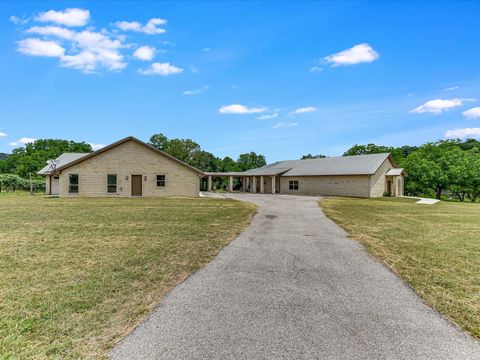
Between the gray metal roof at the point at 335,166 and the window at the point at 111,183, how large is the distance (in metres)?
19.1

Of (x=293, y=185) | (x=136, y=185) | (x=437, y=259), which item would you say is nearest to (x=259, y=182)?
(x=293, y=185)

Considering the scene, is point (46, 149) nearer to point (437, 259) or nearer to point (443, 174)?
point (443, 174)

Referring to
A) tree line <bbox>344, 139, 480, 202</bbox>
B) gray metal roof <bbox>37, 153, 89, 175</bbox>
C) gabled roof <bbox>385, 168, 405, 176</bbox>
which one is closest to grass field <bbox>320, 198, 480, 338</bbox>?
gabled roof <bbox>385, 168, 405, 176</bbox>

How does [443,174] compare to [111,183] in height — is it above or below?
above

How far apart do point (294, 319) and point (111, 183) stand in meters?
24.8

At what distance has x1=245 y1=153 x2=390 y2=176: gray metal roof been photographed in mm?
31427

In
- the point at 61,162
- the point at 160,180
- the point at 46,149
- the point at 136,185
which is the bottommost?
the point at 136,185

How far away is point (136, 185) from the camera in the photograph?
2602 centimetres

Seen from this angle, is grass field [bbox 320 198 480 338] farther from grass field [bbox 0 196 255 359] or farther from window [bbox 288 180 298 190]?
window [bbox 288 180 298 190]

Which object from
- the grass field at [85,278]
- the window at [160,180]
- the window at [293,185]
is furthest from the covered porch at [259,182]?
the grass field at [85,278]

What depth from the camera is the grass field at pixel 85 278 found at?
3.13 m

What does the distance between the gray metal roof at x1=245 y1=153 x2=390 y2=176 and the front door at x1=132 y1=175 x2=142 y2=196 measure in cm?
1736

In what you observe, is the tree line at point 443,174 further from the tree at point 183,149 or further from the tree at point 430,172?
the tree at point 183,149

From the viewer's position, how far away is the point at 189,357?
279cm
